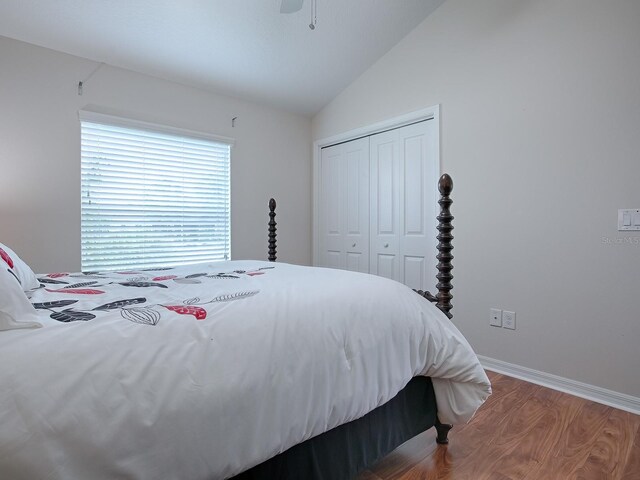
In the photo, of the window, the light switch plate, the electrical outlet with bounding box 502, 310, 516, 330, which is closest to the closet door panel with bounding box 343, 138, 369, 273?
the window

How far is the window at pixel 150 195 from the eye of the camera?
2.77 meters

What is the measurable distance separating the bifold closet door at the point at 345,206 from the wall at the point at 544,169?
3.07ft

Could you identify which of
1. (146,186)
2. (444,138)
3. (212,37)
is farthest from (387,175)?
(146,186)

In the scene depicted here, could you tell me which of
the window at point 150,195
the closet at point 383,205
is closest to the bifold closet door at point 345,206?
the closet at point 383,205

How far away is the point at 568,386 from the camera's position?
2.21 metres

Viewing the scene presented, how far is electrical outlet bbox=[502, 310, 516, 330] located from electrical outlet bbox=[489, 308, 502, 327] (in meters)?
0.03

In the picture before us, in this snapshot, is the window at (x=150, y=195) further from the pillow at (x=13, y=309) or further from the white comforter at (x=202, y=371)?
Result: the pillow at (x=13, y=309)

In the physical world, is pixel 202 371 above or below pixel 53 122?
below

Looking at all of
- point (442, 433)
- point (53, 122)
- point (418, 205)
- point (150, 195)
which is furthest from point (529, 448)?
point (53, 122)

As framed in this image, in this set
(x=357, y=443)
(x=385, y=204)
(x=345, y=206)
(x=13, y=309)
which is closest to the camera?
(x=13, y=309)

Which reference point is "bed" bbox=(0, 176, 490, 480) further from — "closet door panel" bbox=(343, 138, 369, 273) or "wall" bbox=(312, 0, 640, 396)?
"closet door panel" bbox=(343, 138, 369, 273)

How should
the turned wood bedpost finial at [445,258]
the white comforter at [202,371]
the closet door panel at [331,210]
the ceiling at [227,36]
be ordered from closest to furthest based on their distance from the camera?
1. the white comforter at [202,371]
2. the turned wood bedpost finial at [445,258]
3. the ceiling at [227,36]
4. the closet door panel at [331,210]

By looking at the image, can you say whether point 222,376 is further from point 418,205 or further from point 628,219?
point 418,205

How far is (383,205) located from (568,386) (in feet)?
6.46
